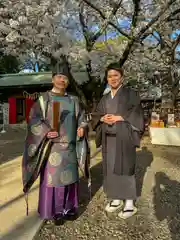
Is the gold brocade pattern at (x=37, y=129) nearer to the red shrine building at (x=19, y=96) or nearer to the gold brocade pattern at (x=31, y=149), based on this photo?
the gold brocade pattern at (x=31, y=149)

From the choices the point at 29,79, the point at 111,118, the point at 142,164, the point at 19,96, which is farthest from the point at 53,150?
the point at 29,79

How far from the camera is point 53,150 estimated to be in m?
2.57

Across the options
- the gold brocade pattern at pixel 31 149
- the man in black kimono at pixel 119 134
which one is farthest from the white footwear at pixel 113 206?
the gold brocade pattern at pixel 31 149

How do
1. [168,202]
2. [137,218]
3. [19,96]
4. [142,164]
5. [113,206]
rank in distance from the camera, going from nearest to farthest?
[137,218] < [113,206] < [168,202] < [142,164] < [19,96]

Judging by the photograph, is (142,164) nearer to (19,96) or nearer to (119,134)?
(119,134)

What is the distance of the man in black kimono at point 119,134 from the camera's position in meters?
2.73

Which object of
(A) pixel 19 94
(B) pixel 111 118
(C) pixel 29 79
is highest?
(C) pixel 29 79

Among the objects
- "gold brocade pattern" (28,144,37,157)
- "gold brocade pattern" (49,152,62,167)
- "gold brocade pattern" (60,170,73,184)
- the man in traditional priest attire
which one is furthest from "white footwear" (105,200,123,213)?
"gold brocade pattern" (28,144,37,157)

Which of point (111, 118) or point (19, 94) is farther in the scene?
point (19, 94)

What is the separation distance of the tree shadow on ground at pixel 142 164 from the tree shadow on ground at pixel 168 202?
241 mm

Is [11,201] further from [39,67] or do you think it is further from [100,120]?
[39,67]

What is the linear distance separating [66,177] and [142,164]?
3104mm

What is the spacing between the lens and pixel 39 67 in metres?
23.4

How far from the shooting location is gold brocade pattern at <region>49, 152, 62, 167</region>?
8.35ft
